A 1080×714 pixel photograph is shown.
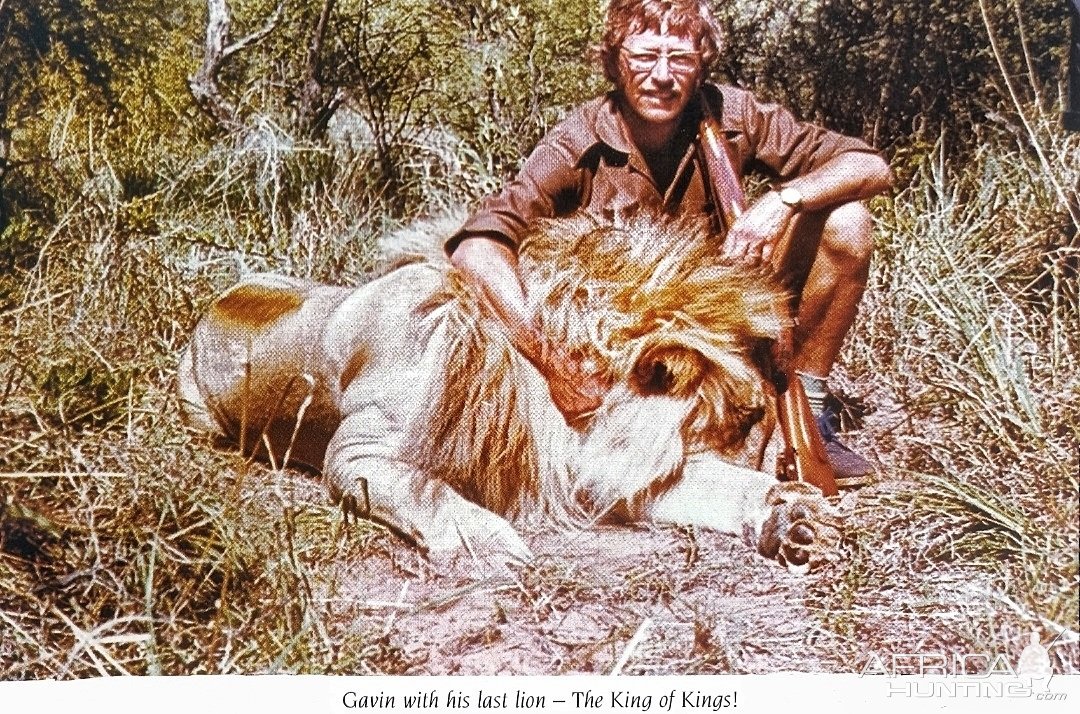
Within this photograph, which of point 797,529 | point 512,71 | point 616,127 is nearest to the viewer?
point 797,529

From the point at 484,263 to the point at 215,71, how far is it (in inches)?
50.3

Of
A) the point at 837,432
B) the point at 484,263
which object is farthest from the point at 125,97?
the point at 837,432

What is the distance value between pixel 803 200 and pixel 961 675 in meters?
1.67

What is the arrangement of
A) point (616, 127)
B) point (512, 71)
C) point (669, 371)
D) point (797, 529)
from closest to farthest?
point (797, 529), point (669, 371), point (616, 127), point (512, 71)

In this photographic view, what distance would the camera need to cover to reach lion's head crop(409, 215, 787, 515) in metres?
3.89

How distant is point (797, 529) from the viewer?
3.79m

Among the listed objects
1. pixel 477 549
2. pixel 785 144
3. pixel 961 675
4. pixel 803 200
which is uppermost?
pixel 785 144

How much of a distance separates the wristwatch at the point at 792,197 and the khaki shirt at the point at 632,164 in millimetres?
77

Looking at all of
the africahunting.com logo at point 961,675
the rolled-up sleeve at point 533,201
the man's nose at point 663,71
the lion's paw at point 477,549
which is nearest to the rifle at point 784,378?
the man's nose at point 663,71

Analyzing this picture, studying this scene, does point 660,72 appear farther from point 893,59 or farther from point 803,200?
point 893,59

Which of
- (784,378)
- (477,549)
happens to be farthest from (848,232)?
(477,549)

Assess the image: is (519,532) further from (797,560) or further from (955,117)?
(955,117)

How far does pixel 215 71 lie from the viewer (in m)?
4.27

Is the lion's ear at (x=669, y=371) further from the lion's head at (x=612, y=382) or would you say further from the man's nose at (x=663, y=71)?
the man's nose at (x=663, y=71)
